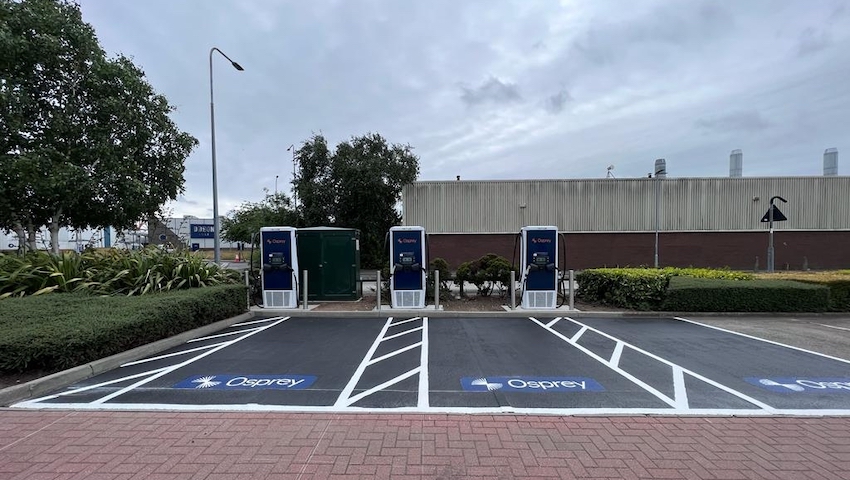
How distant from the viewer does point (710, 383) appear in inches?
195

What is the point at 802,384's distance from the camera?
4.93 meters

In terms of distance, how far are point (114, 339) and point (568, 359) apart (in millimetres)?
6526

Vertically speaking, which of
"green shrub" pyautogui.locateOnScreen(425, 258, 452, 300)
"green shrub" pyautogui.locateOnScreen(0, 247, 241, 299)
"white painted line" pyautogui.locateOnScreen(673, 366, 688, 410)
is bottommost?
"white painted line" pyautogui.locateOnScreen(673, 366, 688, 410)

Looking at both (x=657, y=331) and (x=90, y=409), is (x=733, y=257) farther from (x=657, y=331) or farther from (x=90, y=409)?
(x=90, y=409)

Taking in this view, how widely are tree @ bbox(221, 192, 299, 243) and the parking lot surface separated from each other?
2359 cm

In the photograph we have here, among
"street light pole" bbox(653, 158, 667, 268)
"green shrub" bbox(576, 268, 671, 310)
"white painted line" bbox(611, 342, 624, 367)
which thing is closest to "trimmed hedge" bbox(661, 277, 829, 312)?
"green shrub" bbox(576, 268, 671, 310)

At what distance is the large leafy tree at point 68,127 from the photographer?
41.1 feet

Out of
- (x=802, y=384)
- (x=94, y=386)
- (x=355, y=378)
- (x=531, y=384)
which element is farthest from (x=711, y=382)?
(x=94, y=386)

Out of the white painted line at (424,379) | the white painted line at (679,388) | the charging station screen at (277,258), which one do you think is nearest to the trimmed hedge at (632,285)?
the white painted line at (679,388)

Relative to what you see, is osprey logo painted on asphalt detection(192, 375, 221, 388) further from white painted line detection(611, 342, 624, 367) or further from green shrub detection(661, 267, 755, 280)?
green shrub detection(661, 267, 755, 280)

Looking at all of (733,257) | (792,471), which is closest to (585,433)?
(792,471)

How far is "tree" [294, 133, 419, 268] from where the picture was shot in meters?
24.4

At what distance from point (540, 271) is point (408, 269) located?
3330mm

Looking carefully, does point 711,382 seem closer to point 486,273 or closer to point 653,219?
point 486,273
